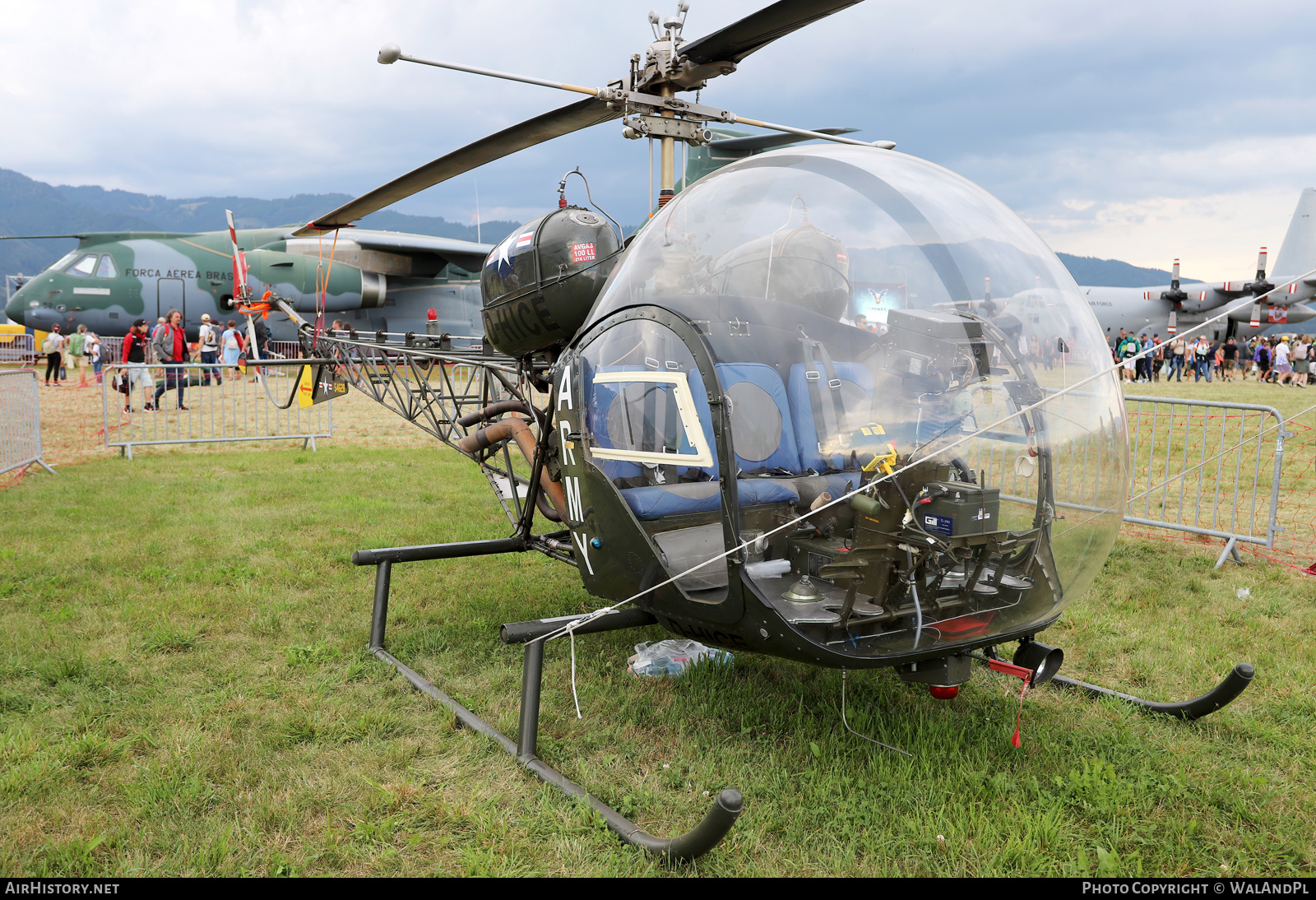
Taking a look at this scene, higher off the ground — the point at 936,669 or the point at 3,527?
the point at 936,669

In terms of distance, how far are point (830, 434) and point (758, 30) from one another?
61.2 inches

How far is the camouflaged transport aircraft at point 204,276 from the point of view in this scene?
22.1 meters

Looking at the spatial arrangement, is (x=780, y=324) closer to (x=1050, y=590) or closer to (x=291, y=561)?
(x=1050, y=590)

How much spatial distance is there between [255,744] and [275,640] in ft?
4.26

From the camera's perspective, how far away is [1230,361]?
35188 mm

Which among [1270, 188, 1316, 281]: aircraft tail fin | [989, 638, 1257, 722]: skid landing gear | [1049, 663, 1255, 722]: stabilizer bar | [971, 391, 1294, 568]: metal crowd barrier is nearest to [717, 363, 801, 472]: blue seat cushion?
[971, 391, 1294, 568]: metal crowd barrier

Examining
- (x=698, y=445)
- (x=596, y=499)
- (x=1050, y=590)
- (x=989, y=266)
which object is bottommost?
(x=1050, y=590)

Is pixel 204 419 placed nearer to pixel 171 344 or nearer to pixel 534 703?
pixel 171 344

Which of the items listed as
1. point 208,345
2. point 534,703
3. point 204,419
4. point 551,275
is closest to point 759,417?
point 534,703

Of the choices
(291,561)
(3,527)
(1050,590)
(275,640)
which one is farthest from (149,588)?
(1050,590)

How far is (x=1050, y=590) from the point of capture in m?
2.84

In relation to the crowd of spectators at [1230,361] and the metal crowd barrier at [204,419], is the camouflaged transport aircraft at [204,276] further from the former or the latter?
the crowd of spectators at [1230,361]

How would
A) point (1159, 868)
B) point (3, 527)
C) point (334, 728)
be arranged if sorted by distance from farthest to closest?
point (3, 527)
point (334, 728)
point (1159, 868)

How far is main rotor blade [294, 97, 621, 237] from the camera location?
3.79 meters
